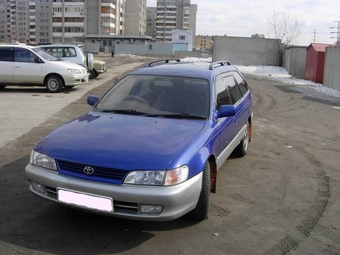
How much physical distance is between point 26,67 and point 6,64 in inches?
29.8

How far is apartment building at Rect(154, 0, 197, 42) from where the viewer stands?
5640 inches

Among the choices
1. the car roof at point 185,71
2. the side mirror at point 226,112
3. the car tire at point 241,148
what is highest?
the car roof at point 185,71

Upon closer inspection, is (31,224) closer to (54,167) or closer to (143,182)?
(54,167)

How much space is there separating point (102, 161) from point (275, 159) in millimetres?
4081

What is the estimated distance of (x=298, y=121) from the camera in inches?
424

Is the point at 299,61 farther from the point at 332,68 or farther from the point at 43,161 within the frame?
the point at 43,161

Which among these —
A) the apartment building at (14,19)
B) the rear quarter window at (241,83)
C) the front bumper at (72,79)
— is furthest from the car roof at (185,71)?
the apartment building at (14,19)

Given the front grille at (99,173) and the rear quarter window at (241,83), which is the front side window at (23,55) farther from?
→ the front grille at (99,173)

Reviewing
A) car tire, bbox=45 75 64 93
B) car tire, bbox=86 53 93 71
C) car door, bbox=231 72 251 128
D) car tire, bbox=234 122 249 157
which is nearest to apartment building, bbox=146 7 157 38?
car tire, bbox=86 53 93 71

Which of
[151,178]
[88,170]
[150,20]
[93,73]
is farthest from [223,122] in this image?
[150,20]

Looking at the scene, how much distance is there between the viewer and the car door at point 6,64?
1438 centimetres

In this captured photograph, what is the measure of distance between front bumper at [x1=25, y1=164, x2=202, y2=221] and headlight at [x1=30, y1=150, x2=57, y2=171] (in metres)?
0.10

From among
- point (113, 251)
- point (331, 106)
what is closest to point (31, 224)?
point (113, 251)

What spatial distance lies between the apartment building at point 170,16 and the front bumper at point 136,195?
472 feet
